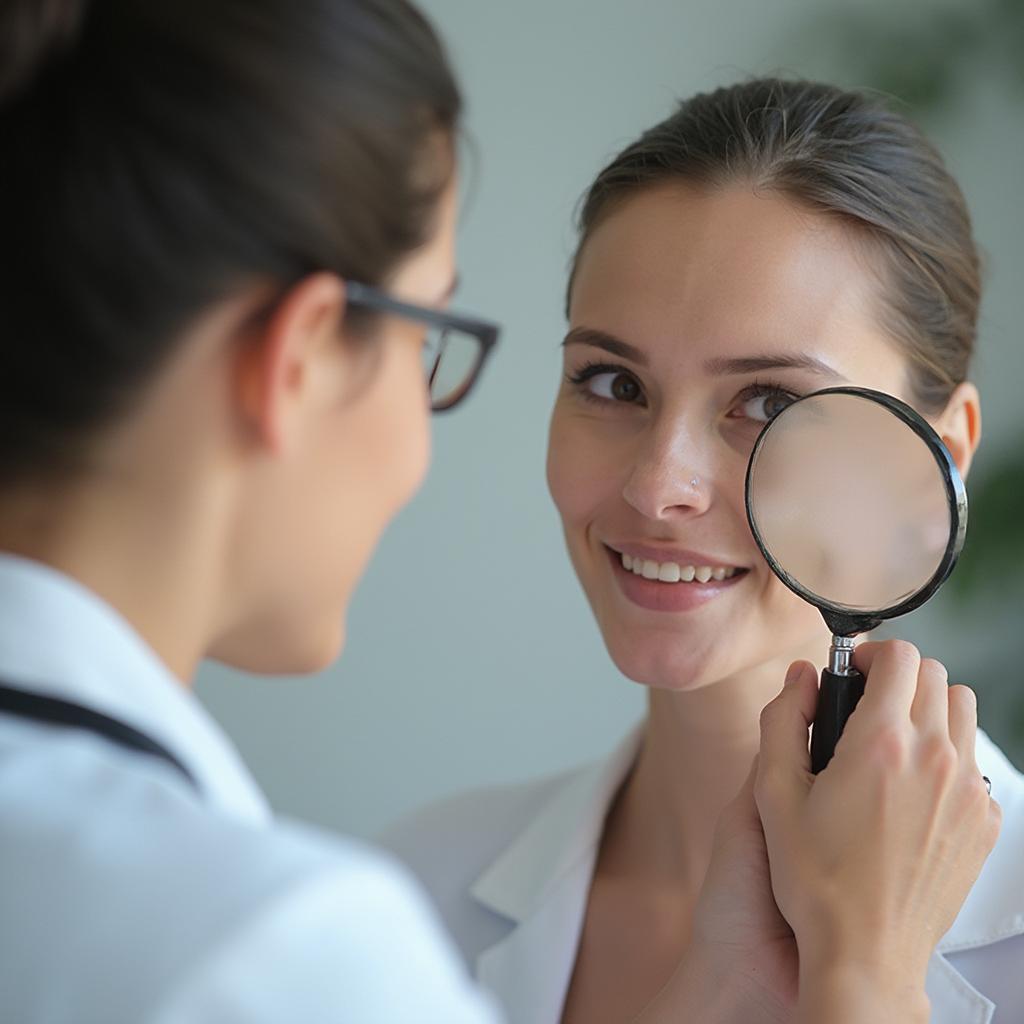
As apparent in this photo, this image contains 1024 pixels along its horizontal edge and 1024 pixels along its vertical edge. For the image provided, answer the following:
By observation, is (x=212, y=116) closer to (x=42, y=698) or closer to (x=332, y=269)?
(x=332, y=269)

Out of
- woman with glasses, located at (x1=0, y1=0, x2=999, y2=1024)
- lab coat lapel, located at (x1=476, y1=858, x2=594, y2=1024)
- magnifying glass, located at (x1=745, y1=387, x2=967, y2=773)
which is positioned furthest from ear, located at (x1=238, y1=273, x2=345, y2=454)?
lab coat lapel, located at (x1=476, y1=858, x2=594, y2=1024)

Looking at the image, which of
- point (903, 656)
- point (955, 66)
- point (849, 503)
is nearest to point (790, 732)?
point (903, 656)

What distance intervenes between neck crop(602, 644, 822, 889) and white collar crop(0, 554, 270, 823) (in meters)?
0.94

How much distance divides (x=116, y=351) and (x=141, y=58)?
167 mm

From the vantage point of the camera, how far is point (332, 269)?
2.79ft

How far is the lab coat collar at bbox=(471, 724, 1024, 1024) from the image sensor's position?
58.6 inches

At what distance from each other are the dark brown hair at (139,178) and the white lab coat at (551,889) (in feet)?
3.61

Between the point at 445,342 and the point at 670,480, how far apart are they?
0.49m

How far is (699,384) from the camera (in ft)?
4.97

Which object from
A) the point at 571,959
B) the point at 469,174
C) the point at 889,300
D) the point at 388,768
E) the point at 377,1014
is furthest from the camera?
the point at 388,768

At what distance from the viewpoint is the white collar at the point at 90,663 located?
30.1 inches

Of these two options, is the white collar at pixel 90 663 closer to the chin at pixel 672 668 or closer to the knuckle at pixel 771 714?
the knuckle at pixel 771 714

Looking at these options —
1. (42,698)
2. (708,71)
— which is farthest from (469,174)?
(708,71)

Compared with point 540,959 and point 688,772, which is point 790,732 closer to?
point 688,772
